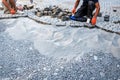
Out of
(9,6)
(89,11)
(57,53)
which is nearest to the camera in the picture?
(57,53)

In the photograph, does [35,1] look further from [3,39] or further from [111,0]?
[3,39]

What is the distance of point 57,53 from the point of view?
5.34 m

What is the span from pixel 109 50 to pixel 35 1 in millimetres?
5186

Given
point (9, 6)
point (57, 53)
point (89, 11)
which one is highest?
point (9, 6)

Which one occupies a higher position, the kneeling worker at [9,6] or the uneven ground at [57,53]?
the kneeling worker at [9,6]

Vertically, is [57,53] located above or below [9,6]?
below

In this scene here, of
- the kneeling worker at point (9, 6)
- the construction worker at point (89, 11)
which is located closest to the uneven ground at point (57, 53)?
the construction worker at point (89, 11)

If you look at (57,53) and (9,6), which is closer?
(57,53)

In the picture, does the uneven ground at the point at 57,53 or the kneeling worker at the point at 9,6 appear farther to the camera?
the kneeling worker at the point at 9,6

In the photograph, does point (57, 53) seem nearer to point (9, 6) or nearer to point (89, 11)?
point (89, 11)

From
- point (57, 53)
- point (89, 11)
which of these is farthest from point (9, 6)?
point (57, 53)

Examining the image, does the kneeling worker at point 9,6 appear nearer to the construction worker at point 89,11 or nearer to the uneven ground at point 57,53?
the uneven ground at point 57,53

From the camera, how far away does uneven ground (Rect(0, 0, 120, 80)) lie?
4.59 meters

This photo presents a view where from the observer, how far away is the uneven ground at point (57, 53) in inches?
181
